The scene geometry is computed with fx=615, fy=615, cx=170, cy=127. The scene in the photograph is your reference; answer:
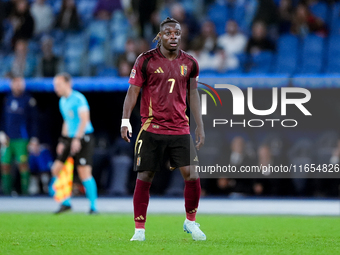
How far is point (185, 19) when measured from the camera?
47.7 ft

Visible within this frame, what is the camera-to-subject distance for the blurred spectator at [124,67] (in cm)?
1294

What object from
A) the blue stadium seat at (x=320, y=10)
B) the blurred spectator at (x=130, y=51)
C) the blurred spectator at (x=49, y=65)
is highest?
the blue stadium seat at (x=320, y=10)

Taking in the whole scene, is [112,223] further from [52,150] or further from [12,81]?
[52,150]

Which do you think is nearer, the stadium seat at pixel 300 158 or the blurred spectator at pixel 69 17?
the stadium seat at pixel 300 158

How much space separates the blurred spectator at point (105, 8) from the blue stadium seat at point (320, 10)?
4727 millimetres

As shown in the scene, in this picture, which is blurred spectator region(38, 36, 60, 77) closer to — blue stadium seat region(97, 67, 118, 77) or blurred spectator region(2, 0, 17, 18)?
blue stadium seat region(97, 67, 118, 77)

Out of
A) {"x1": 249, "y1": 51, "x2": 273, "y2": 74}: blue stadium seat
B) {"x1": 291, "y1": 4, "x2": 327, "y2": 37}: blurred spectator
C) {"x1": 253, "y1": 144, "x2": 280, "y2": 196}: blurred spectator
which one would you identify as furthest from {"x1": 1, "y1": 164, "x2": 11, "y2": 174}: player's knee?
{"x1": 291, "y1": 4, "x2": 327, "y2": 37}: blurred spectator

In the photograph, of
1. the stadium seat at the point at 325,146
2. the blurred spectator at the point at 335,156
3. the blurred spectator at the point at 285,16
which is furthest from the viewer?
the blurred spectator at the point at 285,16

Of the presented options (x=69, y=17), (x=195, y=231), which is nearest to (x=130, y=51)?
(x=69, y=17)

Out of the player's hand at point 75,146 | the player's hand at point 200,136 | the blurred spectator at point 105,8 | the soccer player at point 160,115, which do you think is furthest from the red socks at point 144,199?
the blurred spectator at point 105,8

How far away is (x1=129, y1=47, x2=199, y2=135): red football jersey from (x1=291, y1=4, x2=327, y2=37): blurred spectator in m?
8.58

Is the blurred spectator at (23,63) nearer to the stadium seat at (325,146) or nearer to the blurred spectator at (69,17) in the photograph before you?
the blurred spectator at (69,17)

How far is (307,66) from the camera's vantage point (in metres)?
13.2

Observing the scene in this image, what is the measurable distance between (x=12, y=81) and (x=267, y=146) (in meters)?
5.42
